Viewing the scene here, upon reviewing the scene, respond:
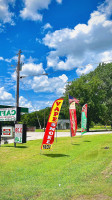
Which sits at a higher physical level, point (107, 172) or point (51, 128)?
point (51, 128)

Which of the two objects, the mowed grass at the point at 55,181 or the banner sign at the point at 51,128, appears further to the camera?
the banner sign at the point at 51,128

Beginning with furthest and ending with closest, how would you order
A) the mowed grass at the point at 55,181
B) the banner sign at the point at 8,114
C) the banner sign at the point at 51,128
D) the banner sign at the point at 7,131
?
the banner sign at the point at 7,131 < the banner sign at the point at 8,114 < the banner sign at the point at 51,128 < the mowed grass at the point at 55,181

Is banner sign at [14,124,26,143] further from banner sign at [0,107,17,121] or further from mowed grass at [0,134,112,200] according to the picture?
mowed grass at [0,134,112,200]

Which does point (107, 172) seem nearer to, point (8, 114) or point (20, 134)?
point (20, 134)

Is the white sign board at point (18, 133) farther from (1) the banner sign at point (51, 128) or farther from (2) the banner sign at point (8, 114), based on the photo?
(1) the banner sign at point (51, 128)

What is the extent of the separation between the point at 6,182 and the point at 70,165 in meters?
3.61

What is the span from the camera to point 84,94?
47656 mm

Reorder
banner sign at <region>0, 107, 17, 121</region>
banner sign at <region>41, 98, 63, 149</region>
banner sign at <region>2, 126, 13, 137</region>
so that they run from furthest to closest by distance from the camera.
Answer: banner sign at <region>2, 126, 13, 137</region>, banner sign at <region>0, 107, 17, 121</region>, banner sign at <region>41, 98, 63, 149</region>

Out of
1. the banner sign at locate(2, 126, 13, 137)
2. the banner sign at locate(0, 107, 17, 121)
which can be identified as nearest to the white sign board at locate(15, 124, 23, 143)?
the banner sign at locate(0, 107, 17, 121)

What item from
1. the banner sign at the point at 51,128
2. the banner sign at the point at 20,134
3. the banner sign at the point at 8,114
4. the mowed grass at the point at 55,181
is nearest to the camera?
the mowed grass at the point at 55,181

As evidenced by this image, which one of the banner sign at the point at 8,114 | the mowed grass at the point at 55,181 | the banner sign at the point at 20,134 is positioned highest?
the banner sign at the point at 8,114

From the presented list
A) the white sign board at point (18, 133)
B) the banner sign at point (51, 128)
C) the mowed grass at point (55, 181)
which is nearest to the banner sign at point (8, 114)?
the white sign board at point (18, 133)

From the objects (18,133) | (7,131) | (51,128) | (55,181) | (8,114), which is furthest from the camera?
(7,131)

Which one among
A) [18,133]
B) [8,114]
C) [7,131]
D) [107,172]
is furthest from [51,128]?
[7,131]
